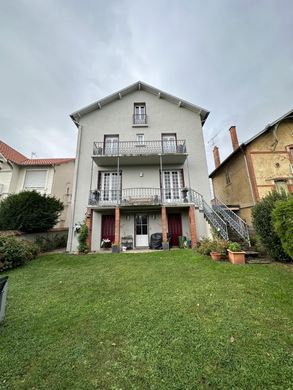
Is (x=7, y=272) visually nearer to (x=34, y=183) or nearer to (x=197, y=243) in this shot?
(x=197, y=243)

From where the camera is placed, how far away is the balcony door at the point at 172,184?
1112cm

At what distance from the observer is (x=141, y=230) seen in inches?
426

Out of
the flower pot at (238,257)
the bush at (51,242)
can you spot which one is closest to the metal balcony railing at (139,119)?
the bush at (51,242)

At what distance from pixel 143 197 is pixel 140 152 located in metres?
3.44

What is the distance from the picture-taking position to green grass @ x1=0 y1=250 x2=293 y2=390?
5.74ft

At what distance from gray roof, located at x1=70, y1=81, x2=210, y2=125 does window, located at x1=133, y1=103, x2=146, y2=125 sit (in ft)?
4.65

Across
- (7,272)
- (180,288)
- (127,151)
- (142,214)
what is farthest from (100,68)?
(180,288)

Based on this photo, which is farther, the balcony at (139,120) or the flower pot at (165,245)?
the balcony at (139,120)

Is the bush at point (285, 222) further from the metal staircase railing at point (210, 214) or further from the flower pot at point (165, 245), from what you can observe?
the flower pot at point (165, 245)

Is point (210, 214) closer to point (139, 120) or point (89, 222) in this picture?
point (89, 222)

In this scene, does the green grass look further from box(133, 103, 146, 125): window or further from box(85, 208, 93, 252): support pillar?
box(133, 103, 146, 125): window

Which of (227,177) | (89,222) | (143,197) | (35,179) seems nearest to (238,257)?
(143,197)

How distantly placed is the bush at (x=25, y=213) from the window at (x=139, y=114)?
8.90 metres

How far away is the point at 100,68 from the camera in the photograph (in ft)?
39.2
